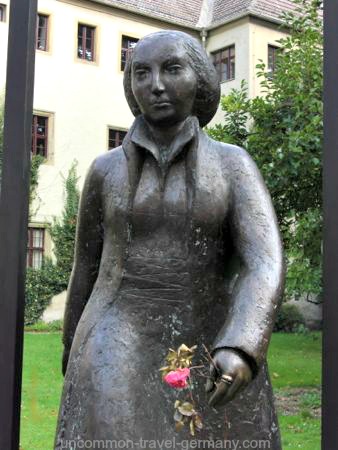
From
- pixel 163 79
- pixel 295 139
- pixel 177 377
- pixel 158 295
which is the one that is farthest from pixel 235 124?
pixel 177 377

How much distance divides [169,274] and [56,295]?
16.9 meters

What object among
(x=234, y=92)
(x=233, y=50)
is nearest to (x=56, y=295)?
(x=233, y=50)

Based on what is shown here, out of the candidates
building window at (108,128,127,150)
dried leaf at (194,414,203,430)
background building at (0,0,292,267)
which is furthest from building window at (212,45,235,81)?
dried leaf at (194,414,203,430)

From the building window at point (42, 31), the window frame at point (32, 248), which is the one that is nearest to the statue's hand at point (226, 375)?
the window frame at point (32, 248)

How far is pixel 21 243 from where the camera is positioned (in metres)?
2.18

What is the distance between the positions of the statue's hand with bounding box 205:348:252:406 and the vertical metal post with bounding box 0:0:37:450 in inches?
27.7

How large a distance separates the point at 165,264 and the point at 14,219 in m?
0.49

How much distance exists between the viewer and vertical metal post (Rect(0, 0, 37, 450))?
214 cm

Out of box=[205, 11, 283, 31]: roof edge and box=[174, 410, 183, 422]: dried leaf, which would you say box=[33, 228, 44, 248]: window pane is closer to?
box=[205, 11, 283, 31]: roof edge

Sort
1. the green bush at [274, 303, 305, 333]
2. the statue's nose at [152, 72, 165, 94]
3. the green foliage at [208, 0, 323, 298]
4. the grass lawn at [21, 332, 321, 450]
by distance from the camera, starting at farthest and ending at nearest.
Result: the green bush at [274, 303, 305, 333], the green foliage at [208, 0, 323, 298], the grass lawn at [21, 332, 321, 450], the statue's nose at [152, 72, 165, 94]

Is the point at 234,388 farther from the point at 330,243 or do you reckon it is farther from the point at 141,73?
the point at 141,73

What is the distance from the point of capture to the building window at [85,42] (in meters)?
19.1

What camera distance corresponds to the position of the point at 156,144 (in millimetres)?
2092

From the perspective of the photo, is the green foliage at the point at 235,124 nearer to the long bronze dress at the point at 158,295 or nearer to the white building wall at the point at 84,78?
the long bronze dress at the point at 158,295
